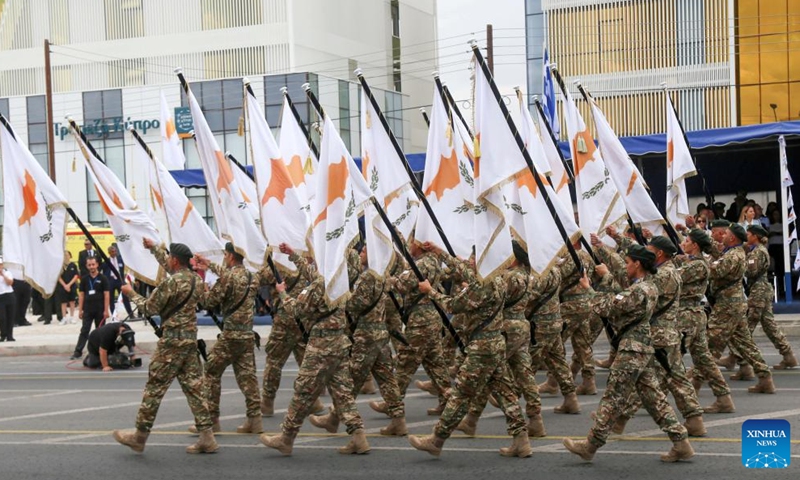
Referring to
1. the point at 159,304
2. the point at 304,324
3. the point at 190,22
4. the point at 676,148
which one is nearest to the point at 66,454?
the point at 159,304

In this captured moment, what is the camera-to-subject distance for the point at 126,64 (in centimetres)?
6638

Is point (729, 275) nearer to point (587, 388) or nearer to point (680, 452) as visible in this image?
point (587, 388)

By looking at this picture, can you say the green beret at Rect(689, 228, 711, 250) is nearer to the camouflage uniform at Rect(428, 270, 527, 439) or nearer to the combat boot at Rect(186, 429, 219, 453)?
the camouflage uniform at Rect(428, 270, 527, 439)

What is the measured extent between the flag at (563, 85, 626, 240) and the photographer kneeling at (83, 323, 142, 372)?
738 centimetres

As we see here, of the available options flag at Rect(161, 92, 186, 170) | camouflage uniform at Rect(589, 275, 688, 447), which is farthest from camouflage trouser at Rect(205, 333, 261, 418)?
flag at Rect(161, 92, 186, 170)

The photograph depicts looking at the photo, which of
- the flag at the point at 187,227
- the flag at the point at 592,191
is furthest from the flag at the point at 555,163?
the flag at the point at 187,227

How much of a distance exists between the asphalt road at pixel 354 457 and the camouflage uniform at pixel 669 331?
485mm

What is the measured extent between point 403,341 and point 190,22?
55218mm

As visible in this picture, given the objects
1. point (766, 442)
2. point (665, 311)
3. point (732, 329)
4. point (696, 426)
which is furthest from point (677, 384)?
point (732, 329)

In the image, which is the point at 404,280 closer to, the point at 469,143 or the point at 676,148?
the point at 469,143

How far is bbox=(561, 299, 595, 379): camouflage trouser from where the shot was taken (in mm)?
14086

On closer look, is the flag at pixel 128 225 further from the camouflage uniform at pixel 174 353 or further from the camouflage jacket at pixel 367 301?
the camouflage jacket at pixel 367 301

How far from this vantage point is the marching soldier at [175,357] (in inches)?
433

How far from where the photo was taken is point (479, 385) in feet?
33.4
